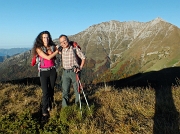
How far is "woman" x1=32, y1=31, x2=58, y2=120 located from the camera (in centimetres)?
692

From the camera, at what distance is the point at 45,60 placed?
7109 mm

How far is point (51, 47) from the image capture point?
716 cm

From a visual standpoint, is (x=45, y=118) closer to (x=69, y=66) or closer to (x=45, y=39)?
(x=69, y=66)

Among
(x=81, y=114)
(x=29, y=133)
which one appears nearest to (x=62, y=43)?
(x=81, y=114)

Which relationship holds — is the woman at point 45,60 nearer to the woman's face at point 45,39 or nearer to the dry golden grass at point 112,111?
the woman's face at point 45,39

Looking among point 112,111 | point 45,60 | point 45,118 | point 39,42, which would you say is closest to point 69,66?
point 45,60

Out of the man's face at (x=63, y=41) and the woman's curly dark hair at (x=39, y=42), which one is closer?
the man's face at (x=63, y=41)

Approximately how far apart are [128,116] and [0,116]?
4372mm

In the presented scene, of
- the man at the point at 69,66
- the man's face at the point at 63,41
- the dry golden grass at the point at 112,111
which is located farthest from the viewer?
the man at the point at 69,66

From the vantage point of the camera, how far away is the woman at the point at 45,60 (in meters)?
6.92

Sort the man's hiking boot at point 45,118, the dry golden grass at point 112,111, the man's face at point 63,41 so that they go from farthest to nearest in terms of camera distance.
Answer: the man's face at point 63,41, the man's hiking boot at point 45,118, the dry golden grass at point 112,111

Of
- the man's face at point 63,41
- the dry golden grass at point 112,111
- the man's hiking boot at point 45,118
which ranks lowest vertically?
the man's hiking boot at point 45,118

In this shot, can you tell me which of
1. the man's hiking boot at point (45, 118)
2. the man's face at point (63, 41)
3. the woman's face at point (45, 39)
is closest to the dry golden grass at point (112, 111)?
the man's hiking boot at point (45, 118)

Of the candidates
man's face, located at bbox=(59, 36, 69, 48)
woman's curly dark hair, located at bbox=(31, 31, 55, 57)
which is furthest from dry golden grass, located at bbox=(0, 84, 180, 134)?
man's face, located at bbox=(59, 36, 69, 48)
